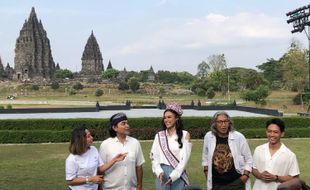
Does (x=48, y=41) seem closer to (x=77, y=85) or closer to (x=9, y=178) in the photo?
(x=77, y=85)

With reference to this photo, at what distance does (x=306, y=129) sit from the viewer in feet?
61.3

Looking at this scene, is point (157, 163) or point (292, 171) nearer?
point (292, 171)

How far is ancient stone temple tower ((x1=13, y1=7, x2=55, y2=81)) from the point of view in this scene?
8975 cm

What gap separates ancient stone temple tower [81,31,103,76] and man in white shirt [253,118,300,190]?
95027 mm

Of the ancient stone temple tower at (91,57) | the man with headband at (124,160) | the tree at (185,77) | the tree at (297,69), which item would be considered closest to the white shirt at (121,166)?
the man with headband at (124,160)

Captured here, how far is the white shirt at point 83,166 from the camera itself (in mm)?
4363

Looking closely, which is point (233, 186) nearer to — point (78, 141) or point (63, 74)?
point (78, 141)

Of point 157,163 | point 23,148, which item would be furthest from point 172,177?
point 23,148

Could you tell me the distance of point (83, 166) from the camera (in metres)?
4.39

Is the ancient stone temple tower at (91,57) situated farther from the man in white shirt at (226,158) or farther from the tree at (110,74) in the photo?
the man in white shirt at (226,158)

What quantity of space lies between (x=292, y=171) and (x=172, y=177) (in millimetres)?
1171

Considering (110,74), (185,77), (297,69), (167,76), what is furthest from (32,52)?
(297,69)

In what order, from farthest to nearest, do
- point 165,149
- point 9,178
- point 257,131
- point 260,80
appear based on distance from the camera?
point 260,80 → point 257,131 → point 9,178 → point 165,149

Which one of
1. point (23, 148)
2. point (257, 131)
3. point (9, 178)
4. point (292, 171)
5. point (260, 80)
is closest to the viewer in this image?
point (292, 171)
